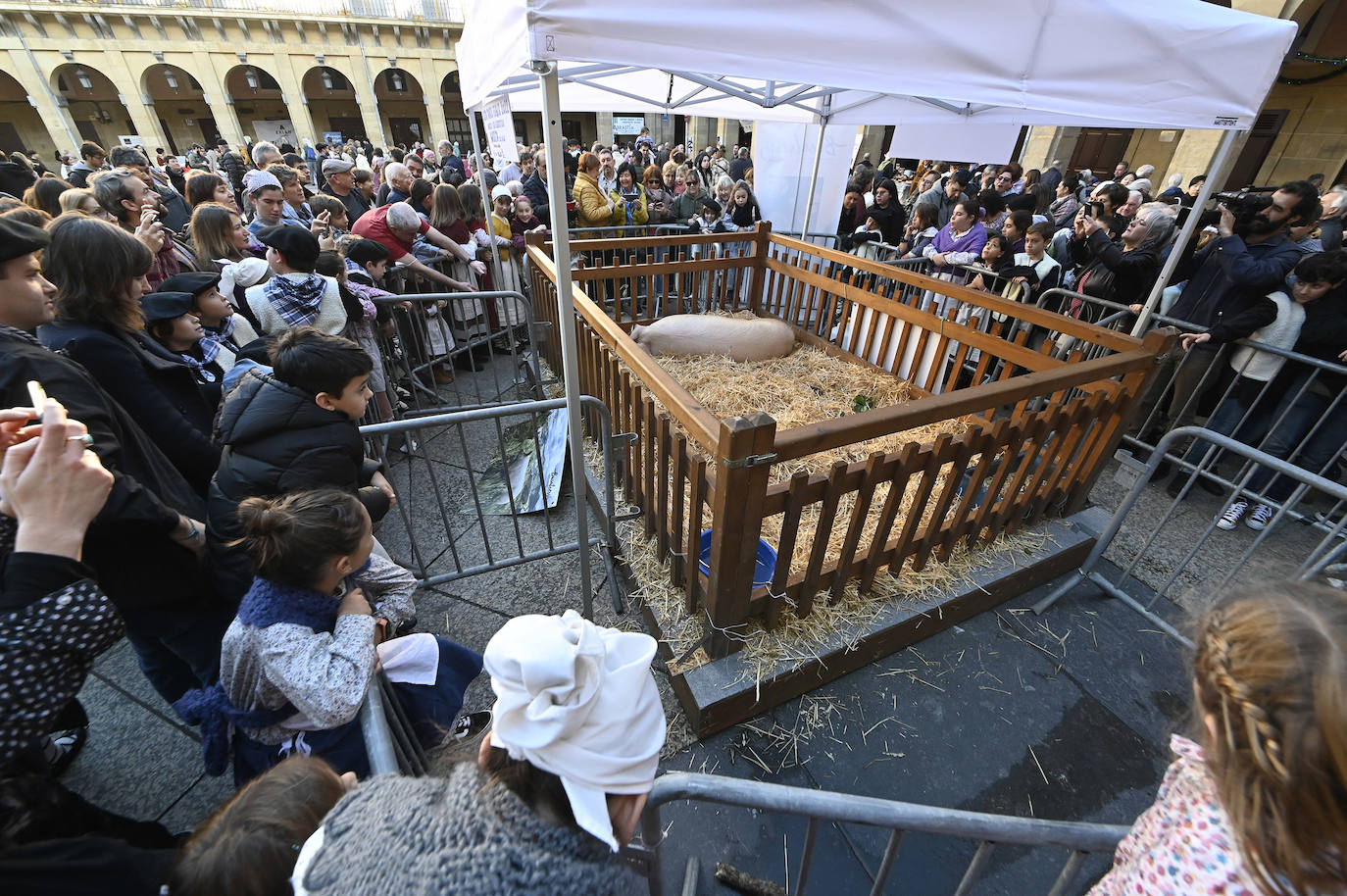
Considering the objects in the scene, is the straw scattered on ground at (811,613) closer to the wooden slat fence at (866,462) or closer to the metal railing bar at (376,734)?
the wooden slat fence at (866,462)

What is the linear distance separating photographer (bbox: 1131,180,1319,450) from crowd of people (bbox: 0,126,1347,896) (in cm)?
2

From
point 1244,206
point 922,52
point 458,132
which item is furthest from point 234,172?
point 458,132

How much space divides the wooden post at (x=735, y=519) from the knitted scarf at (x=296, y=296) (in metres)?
3.16

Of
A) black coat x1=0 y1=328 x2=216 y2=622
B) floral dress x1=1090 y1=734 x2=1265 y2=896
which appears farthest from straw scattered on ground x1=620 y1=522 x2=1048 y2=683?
black coat x1=0 y1=328 x2=216 y2=622

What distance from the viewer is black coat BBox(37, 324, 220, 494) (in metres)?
1.96

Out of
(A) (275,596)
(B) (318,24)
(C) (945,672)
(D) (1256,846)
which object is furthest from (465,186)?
(B) (318,24)

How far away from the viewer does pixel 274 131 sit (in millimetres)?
34344

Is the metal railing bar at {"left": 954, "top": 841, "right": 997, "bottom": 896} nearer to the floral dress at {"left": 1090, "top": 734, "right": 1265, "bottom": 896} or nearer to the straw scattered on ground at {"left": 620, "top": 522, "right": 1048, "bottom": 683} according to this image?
the floral dress at {"left": 1090, "top": 734, "right": 1265, "bottom": 896}

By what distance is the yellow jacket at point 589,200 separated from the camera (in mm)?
7297

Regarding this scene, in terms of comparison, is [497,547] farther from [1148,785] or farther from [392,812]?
[1148,785]

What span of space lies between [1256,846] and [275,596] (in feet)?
7.49

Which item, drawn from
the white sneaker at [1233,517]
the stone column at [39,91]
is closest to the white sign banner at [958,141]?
the white sneaker at [1233,517]

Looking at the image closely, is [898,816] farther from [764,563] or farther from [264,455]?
[264,455]

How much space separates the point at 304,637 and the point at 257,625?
15 cm
